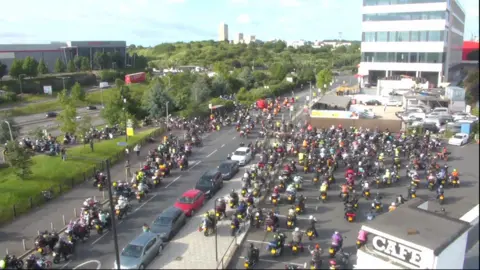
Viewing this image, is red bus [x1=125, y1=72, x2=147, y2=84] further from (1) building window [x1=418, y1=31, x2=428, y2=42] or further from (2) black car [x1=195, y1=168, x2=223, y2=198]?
(2) black car [x1=195, y1=168, x2=223, y2=198]

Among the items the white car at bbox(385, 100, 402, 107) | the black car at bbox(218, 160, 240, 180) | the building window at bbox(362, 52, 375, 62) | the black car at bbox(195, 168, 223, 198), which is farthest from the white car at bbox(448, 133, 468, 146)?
the building window at bbox(362, 52, 375, 62)

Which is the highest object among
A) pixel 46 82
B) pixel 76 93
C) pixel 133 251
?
pixel 46 82

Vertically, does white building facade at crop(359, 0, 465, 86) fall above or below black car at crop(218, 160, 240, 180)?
above

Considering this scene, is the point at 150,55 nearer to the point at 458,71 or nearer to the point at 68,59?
the point at 68,59

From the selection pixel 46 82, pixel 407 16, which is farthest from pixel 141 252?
pixel 46 82

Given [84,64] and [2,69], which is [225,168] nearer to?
[2,69]

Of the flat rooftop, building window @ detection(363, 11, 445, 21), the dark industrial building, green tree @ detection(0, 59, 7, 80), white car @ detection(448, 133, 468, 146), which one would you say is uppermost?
building window @ detection(363, 11, 445, 21)
